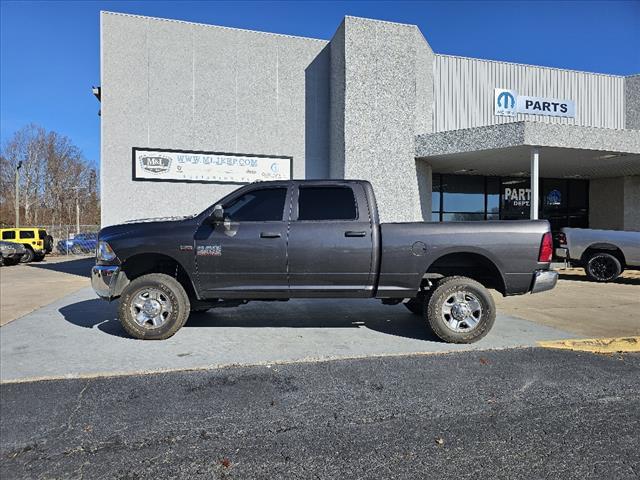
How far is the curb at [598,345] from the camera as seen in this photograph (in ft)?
16.9

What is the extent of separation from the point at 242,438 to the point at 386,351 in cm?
239

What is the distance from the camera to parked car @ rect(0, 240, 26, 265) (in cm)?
2108

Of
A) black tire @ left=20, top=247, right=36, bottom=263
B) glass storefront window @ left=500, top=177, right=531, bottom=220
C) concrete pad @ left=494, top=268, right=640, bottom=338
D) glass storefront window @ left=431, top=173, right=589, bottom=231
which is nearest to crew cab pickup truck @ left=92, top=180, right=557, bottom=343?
concrete pad @ left=494, top=268, right=640, bottom=338

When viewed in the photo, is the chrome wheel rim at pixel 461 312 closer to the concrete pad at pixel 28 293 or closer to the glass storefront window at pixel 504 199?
the concrete pad at pixel 28 293

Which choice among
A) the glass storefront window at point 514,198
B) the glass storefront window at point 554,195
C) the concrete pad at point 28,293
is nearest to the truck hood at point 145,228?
the concrete pad at point 28,293

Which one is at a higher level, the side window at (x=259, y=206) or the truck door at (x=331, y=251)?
the side window at (x=259, y=206)

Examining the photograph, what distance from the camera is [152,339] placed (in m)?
5.34

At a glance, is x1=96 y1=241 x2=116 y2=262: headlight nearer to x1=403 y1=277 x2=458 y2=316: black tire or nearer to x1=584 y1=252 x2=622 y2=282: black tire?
x1=403 y1=277 x2=458 y2=316: black tire

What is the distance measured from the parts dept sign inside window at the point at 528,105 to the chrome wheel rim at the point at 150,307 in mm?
14512

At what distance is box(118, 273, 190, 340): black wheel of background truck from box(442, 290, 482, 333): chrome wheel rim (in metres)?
3.35

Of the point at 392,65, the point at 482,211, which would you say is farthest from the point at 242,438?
the point at 482,211

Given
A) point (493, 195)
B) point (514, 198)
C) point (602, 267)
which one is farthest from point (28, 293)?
point (514, 198)

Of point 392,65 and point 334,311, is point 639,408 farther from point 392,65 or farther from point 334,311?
point 392,65

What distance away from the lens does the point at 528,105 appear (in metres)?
16.1
